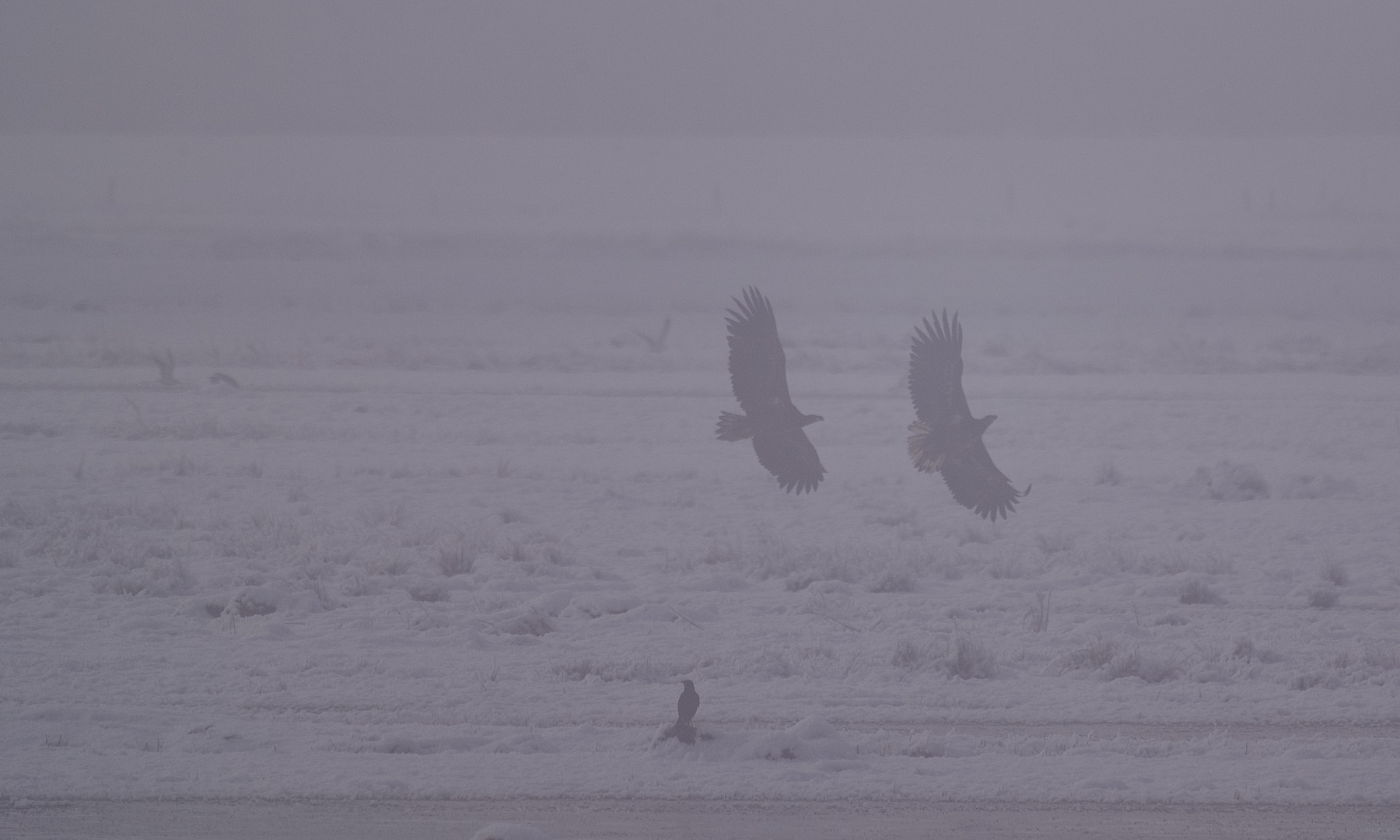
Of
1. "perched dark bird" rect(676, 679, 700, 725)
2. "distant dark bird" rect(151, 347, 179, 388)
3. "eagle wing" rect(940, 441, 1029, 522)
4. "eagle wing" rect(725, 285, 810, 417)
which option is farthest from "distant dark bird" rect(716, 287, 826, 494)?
"distant dark bird" rect(151, 347, 179, 388)

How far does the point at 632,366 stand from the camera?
20.5 metres

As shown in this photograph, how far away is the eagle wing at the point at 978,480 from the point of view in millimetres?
9281

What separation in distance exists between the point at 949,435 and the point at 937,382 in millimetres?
371

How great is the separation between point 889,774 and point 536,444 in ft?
29.6

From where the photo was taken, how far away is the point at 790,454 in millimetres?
9531

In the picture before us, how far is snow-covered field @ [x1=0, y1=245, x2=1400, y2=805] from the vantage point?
6.20 metres

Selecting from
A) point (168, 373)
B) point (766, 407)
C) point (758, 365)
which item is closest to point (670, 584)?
point (766, 407)

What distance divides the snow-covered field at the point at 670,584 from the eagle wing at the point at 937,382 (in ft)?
3.77

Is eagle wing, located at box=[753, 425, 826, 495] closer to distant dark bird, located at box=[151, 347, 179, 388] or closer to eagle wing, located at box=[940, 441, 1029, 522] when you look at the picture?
eagle wing, located at box=[940, 441, 1029, 522]

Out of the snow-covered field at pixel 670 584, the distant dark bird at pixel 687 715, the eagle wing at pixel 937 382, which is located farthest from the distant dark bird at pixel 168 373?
→ the distant dark bird at pixel 687 715

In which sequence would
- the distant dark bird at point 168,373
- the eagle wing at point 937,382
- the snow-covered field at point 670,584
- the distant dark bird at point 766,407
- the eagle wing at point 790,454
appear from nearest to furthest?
the snow-covered field at point 670,584 < the eagle wing at point 937,382 < the distant dark bird at point 766,407 < the eagle wing at point 790,454 < the distant dark bird at point 168,373

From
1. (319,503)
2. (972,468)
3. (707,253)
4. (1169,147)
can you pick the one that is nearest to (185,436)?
(319,503)

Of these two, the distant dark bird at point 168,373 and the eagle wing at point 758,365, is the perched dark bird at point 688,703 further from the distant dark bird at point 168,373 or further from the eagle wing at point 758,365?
the distant dark bird at point 168,373

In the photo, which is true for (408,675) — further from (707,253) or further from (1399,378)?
(707,253)
